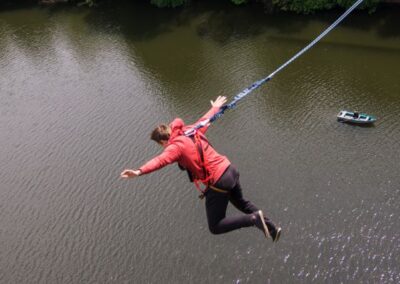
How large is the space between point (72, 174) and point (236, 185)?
37.4ft

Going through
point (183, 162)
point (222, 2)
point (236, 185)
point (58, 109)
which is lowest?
point (58, 109)

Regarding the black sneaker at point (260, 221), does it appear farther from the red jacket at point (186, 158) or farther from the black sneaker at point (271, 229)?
the red jacket at point (186, 158)

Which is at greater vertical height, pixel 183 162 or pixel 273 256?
pixel 183 162

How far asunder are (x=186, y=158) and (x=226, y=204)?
1.10m

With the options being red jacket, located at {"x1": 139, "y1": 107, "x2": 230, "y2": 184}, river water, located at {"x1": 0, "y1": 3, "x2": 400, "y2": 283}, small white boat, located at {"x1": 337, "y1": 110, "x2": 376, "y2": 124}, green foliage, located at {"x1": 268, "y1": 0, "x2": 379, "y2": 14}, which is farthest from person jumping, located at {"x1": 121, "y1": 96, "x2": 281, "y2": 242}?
green foliage, located at {"x1": 268, "y1": 0, "x2": 379, "y2": 14}

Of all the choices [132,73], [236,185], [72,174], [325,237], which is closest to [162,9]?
[132,73]

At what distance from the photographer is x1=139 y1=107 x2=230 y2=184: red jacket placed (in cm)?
566

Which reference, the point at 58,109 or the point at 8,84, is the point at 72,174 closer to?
the point at 58,109

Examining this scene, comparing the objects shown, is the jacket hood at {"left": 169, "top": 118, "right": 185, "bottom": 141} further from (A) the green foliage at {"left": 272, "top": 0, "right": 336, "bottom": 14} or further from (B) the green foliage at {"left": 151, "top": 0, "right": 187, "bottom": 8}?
(B) the green foliage at {"left": 151, "top": 0, "right": 187, "bottom": 8}

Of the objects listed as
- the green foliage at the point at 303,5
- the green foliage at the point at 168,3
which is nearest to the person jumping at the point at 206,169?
the green foliage at the point at 303,5

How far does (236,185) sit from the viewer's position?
255 inches

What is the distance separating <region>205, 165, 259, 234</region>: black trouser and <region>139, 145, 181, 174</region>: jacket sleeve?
2.67 ft

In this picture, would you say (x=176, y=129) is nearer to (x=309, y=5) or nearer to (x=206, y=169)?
(x=206, y=169)

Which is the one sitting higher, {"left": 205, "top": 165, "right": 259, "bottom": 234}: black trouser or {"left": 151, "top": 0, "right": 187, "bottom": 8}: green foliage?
{"left": 205, "top": 165, "right": 259, "bottom": 234}: black trouser
